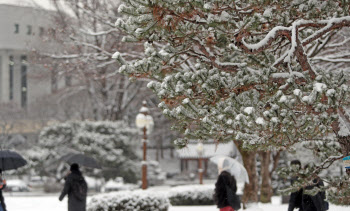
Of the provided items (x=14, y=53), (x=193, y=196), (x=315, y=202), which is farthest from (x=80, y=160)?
(x=14, y=53)

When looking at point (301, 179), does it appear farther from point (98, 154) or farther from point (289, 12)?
point (98, 154)

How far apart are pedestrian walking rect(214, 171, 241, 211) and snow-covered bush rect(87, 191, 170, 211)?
246 inches

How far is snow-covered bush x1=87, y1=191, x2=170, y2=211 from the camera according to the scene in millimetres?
14875

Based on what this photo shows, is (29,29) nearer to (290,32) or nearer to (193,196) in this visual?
(193,196)

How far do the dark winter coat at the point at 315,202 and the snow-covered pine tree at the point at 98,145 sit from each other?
2154 centimetres

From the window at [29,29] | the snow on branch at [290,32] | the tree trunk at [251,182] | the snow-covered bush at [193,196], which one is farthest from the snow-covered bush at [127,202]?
the window at [29,29]

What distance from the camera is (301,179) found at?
730cm

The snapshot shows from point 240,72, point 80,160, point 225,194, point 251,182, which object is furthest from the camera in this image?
point 251,182

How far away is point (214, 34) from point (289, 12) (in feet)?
3.30

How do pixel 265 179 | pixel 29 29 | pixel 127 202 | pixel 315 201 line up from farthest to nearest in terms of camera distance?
pixel 29 29 → pixel 265 179 → pixel 127 202 → pixel 315 201

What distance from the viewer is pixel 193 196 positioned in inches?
839

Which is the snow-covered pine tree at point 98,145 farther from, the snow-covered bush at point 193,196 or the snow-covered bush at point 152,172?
the snow-covered bush at point 193,196

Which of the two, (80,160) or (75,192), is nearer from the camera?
(75,192)

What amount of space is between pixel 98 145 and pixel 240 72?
23882 millimetres
